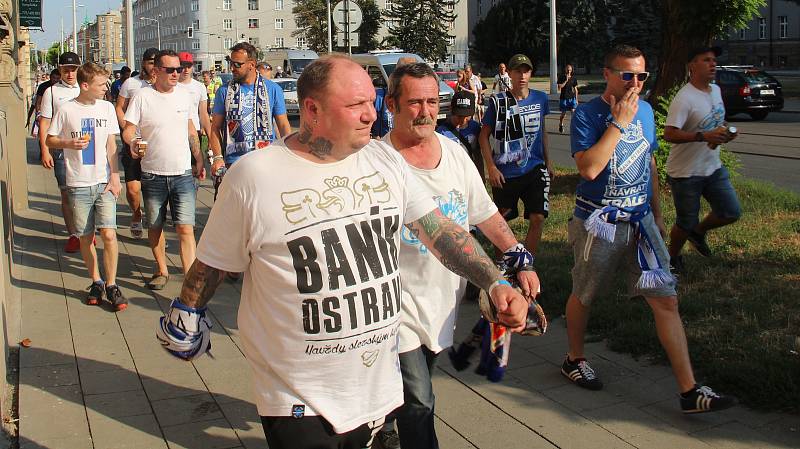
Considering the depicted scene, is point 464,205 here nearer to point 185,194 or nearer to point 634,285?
point 634,285

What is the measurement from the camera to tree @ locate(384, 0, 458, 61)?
8517 centimetres

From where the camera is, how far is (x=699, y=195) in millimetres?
6926

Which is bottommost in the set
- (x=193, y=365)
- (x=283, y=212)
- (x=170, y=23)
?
(x=193, y=365)

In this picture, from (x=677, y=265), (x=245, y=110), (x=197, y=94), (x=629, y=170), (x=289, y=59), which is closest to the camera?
(x=629, y=170)

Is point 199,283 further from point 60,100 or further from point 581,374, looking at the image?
point 60,100

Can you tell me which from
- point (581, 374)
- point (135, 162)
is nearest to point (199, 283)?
point (581, 374)

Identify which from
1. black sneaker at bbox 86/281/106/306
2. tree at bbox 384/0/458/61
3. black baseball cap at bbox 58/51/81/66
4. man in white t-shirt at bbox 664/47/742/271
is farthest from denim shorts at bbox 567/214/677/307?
tree at bbox 384/0/458/61

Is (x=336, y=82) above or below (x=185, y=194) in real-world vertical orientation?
above

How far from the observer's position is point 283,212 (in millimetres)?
2646

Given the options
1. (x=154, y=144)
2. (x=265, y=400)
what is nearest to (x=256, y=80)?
(x=154, y=144)

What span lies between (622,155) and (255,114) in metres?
3.73

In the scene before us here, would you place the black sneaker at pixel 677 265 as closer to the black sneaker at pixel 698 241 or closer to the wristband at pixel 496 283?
the black sneaker at pixel 698 241

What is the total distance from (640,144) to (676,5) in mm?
7248

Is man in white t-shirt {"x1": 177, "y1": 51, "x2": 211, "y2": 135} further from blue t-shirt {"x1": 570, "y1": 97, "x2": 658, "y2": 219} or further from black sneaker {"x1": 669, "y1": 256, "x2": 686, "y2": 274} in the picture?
blue t-shirt {"x1": 570, "y1": 97, "x2": 658, "y2": 219}
